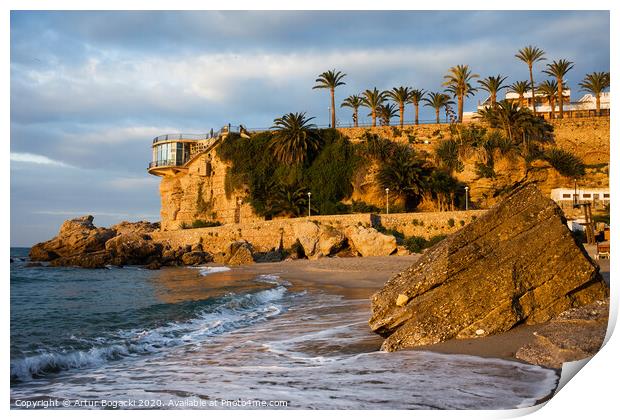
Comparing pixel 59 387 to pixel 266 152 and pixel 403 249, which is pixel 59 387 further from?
pixel 266 152

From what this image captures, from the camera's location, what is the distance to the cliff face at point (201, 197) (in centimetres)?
3853

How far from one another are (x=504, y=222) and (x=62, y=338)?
A: 6.88 meters

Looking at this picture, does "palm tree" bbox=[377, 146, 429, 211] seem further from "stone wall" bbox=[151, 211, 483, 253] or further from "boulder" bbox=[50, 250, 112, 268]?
"boulder" bbox=[50, 250, 112, 268]

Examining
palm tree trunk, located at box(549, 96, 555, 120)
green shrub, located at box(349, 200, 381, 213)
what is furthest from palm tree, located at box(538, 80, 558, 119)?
green shrub, located at box(349, 200, 381, 213)

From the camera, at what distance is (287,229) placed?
31.1 m

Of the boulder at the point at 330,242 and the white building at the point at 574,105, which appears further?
the white building at the point at 574,105

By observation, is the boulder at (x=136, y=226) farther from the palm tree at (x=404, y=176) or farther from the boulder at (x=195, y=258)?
the palm tree at (x=404, y=176)

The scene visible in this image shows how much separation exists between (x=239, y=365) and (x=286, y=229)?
81.7 feet

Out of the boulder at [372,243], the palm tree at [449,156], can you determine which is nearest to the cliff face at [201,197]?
the boulder at [372,243]

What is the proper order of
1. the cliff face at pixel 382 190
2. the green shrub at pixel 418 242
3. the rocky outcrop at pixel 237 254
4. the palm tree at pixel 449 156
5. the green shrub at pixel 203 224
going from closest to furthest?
the green shrub at pixel 418 242 → the rocky outcrop at pixel 237 254 → the cliff face at pixel 382 190 → the palm tree at pixel 449 156 → the green shrub at pixel 203 224

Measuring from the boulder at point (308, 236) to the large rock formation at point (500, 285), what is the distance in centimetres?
2238

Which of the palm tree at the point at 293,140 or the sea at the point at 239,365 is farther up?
the palm tree at the point at 293,140

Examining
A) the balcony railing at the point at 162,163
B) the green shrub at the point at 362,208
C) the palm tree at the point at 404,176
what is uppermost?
the balcony railing at the point at 162,163
